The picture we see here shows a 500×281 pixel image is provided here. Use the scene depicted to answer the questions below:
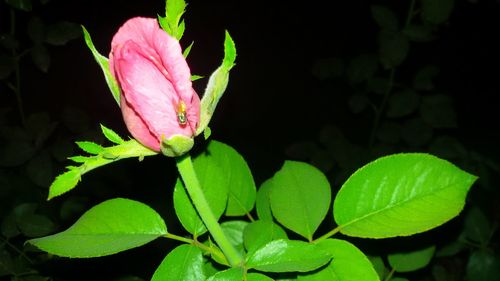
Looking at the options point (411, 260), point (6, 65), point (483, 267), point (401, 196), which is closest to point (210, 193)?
point (401, 196)

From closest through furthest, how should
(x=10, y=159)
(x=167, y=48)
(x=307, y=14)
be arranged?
1. (x=167, y=48)
2. (x=10, y=159)
3. (x=307, y=14)

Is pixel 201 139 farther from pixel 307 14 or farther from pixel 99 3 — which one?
pixel 307 14

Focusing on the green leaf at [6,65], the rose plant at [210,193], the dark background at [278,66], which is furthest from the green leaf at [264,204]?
the dark background at [278,66]

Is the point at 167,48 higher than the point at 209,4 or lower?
higher

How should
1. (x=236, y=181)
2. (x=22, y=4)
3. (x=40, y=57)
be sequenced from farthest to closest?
1. (x=40, y=57)
2. (x=22, y=4)
3. (x=236, y=181)

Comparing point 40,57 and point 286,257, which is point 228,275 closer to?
point 286,257

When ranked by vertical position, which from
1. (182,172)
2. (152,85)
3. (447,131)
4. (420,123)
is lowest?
(447,131)

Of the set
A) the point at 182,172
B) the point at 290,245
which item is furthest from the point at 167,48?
the point at 290,245
